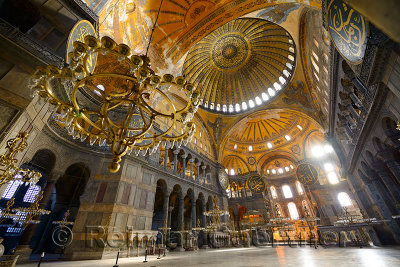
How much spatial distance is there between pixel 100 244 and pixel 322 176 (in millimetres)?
20801

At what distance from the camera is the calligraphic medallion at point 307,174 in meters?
17.1

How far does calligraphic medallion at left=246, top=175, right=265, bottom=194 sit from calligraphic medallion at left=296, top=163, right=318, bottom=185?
13.4 feet

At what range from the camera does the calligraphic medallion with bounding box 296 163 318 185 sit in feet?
56.1

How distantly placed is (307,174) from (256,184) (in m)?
5.39

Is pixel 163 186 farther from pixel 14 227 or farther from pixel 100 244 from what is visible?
pixel 14 227

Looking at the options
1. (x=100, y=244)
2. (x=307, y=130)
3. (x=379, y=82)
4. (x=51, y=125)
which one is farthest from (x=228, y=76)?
(x=100, y=244)

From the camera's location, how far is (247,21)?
14.5m

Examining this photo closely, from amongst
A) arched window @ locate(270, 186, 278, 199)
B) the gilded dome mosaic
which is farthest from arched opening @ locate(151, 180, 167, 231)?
arched window @ locate(270, 186, 278, 199)

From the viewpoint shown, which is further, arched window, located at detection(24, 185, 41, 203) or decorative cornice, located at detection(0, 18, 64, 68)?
arched window, located at detection(24, 185, 41, 203)

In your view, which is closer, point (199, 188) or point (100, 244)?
point (100, 244)

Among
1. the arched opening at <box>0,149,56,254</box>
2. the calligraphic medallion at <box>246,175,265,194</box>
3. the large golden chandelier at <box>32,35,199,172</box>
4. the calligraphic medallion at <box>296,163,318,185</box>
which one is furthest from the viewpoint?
the calligraphic medallion at <box>246,175,265,194</box>

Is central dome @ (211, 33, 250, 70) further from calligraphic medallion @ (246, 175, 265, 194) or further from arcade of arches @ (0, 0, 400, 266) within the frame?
calligraphic medallion @ (246, 175, 265, 194)

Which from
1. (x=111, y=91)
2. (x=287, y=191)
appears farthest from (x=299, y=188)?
(x=111, y=91)

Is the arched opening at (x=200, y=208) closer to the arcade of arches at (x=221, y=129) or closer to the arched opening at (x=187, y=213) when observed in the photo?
the arcade of arches at (x=221, y=129)
